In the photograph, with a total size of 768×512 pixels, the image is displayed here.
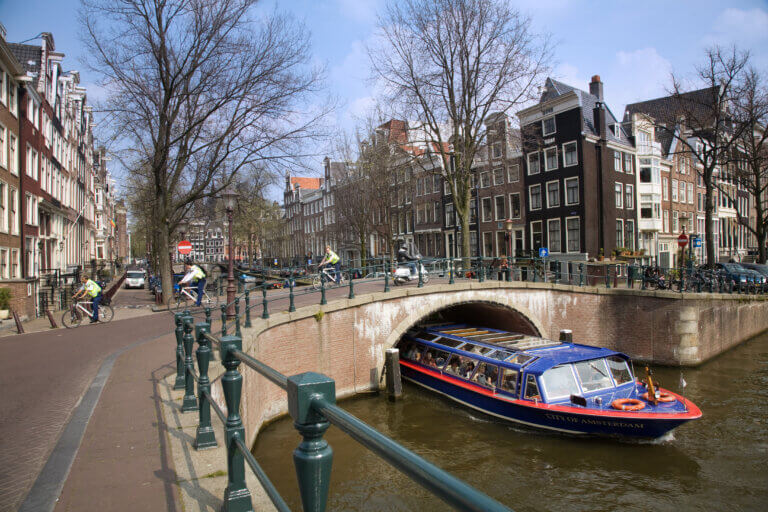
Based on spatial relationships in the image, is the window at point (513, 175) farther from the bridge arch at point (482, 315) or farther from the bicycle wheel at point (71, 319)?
the bicycle wheel at point (71, 319)

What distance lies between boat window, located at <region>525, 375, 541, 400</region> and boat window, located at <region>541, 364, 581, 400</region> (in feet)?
0.59

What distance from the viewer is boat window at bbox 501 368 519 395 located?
469 inches

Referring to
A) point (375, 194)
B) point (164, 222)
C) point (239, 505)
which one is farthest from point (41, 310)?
point (239, 505)

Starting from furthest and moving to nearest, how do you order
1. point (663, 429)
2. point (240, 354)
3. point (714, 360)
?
point (714, 360) → point (663, 429) → point (240, 354)

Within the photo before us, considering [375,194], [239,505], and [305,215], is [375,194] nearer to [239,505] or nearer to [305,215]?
[239,505]

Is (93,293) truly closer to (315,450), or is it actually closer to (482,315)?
(482,315)

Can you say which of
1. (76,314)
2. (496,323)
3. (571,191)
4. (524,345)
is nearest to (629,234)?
(571,191)

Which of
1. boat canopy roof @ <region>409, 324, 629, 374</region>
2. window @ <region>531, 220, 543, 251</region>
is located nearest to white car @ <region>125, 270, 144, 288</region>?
boat canopy roof @ <region>409, 324, 629, 374</region>

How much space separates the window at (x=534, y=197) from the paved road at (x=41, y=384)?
82.8 ft

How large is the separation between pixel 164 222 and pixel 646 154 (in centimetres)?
3188

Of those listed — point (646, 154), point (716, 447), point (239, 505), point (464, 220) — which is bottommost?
Result: point (716, 447)

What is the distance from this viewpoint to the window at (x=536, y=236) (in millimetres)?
33188

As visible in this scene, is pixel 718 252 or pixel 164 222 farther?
pixel 718 252

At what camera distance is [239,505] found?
2.94 metres
